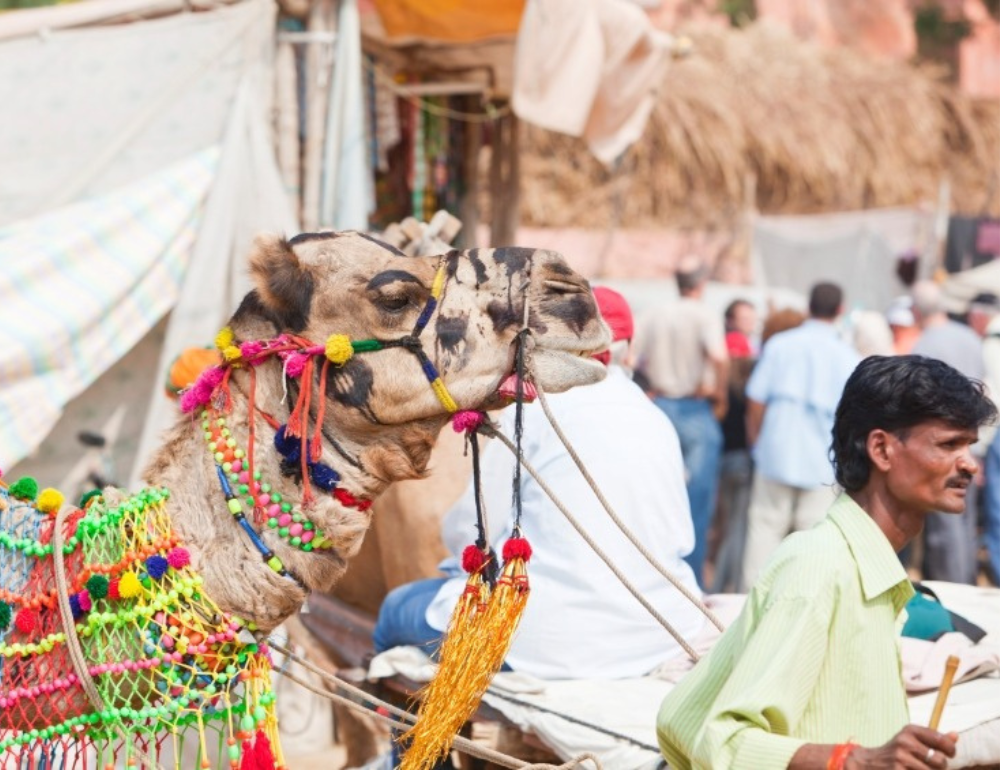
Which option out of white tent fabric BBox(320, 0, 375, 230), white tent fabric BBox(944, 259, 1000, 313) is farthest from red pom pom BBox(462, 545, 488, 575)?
white tent fabric BBox(944, 259, 1000, 313)

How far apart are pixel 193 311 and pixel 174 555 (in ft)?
11.3

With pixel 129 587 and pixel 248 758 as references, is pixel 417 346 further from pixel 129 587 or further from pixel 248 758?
pixel 248 758

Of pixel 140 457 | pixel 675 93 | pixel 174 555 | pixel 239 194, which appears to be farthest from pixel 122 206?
pixel 675 93

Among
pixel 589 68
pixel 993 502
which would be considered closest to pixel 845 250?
pixel 993 502

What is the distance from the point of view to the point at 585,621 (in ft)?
14.9

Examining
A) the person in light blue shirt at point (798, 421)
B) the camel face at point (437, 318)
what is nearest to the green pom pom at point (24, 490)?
the camel face at point (437, 318)

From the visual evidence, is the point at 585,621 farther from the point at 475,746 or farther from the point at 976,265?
the point at 976,265

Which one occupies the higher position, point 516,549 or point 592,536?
point 516,549

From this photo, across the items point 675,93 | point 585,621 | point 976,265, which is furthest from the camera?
point 675,93

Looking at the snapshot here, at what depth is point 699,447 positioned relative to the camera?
924cm

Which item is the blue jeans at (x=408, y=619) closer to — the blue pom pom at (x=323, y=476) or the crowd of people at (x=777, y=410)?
the blue pom pom at (x=323, y=476)

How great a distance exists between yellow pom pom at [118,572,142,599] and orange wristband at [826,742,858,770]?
1.52 m

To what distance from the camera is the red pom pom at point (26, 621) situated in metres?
3.21

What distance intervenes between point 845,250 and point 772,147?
2.56m
